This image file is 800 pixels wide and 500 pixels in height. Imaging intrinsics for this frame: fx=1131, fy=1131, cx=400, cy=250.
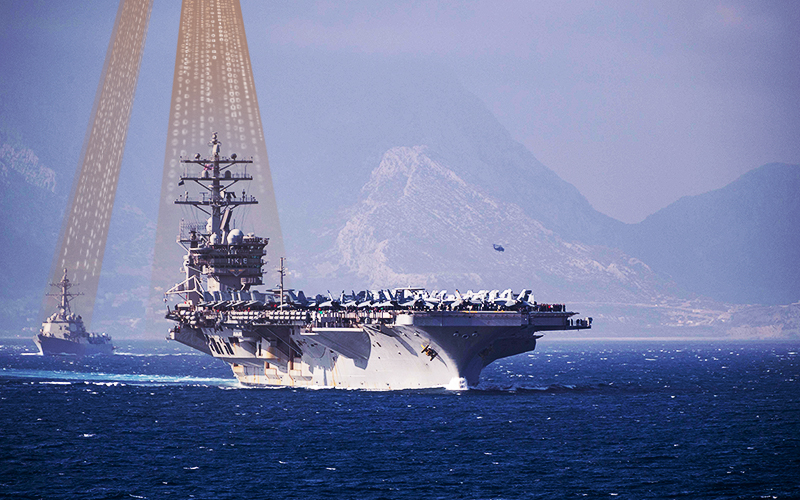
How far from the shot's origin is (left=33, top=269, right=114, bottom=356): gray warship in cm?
11838

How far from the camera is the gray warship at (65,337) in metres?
118

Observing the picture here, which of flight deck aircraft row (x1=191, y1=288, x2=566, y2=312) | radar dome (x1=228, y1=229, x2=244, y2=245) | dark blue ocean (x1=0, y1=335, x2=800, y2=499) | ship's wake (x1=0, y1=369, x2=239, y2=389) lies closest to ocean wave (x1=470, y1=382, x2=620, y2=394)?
dark blue ocean (x1=0, y1=335, x2=800, y2=499)

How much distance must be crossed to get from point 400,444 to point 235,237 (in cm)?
2328

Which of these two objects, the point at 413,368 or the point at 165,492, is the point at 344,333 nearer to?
the point at 413,368

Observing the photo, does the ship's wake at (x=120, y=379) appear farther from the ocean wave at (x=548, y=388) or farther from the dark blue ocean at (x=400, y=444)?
the ocean wave at (x=548, y=388)

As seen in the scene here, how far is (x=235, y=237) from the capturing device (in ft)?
187

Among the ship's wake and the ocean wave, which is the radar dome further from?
the ocean wave

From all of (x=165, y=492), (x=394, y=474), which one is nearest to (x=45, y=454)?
(x=165, y=492)

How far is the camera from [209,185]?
61188 millimetres

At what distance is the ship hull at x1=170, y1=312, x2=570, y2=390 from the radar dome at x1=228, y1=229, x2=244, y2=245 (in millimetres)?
4941

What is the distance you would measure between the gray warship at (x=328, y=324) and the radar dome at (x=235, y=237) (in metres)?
0.05

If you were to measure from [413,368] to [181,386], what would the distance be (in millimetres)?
18238

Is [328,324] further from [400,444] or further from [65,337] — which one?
[65,337]

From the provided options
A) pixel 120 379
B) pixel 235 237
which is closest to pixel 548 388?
pixel 235 237
